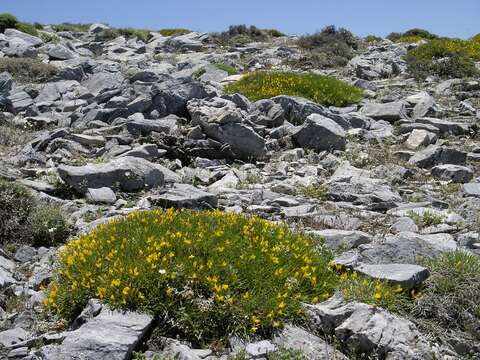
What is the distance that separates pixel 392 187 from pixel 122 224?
6.22 metres

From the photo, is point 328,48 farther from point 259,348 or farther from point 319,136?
point 259,348

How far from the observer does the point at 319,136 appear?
1387 centimetres

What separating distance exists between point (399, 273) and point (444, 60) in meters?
20.4

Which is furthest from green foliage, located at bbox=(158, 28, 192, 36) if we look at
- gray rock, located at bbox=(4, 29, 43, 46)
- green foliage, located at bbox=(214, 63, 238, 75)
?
green foliage, located at bbox=(214, 63, 238, 75)

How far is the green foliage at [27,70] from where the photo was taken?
2034cm

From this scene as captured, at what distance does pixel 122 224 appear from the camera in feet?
23.2

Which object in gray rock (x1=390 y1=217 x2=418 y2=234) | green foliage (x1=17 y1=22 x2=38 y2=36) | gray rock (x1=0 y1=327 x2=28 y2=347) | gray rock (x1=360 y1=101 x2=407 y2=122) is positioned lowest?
gray rock (x1=0 y1=327 x2=28 y2=347)

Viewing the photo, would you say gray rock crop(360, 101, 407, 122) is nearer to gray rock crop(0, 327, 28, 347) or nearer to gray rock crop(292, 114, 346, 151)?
gray rock crop(292, 114, 346, 151)

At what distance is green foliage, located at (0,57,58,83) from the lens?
801 inches

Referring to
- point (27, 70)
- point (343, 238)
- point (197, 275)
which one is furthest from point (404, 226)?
point (27, 70)

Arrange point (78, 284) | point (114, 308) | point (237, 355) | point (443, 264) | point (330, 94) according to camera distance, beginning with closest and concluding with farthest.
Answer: point (237, 355)
point (114, 308)
point (78, 284)
point (443, 264)
point (330, 94)

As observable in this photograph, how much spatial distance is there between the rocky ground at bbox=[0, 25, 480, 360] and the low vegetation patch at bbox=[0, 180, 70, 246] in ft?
1.19

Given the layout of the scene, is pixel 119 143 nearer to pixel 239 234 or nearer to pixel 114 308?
pixel 239 234

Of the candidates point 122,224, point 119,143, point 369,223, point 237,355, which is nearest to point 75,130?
point 119,143
